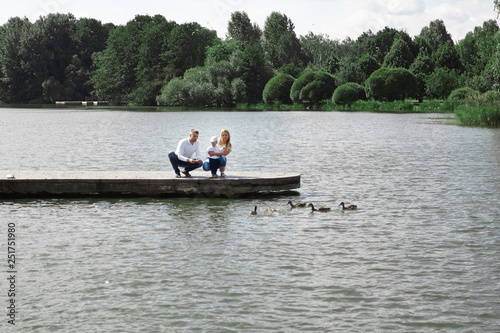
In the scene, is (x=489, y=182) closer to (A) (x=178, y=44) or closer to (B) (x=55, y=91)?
(A) (x=178, y=44)

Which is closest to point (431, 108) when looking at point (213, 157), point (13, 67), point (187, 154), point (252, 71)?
point (252, 71)

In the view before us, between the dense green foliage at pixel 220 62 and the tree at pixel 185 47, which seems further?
the tree at pixel 185 47

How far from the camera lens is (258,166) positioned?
90.1 feet

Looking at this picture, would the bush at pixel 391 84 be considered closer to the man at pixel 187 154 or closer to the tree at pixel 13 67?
the man at pixel 187 154

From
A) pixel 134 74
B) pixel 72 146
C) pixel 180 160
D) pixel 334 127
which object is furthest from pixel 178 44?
pixel 180 160

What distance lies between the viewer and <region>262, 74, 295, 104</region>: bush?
9681 centimetres

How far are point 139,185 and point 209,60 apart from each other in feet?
314

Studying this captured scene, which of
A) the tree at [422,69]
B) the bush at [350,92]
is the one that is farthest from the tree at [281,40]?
the bush at [350,92]

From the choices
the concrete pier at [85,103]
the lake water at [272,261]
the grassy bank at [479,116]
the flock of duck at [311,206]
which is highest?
the concrete pier at [85,103]

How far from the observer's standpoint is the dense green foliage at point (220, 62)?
299ft

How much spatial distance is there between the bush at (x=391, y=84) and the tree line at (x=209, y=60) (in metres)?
0.49

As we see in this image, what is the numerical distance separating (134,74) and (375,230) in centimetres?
12673

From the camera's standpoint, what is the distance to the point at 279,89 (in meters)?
97.6

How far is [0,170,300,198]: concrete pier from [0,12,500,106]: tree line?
30934mm
